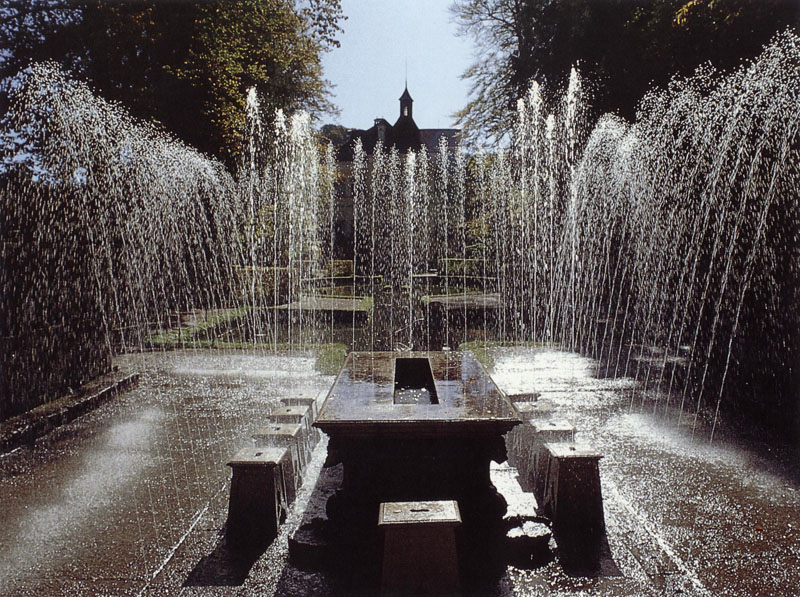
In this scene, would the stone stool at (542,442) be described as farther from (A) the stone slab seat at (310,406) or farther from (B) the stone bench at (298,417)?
(A) the stone slab seat at (310,406)

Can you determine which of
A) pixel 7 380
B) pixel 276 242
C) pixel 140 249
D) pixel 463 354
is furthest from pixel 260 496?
pixel 276 242

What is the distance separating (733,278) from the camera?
7.76 m

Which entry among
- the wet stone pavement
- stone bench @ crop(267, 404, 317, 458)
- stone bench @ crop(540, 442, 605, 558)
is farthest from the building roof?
stone bench @ crop(540, 442, 605, 558)

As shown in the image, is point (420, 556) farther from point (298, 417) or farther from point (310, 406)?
point (310, 406)

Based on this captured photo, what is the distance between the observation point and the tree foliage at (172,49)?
1454 centimetres

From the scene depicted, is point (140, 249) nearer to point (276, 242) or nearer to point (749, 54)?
point (276, 242)

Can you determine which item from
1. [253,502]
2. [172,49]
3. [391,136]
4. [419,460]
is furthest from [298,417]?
[391,136]

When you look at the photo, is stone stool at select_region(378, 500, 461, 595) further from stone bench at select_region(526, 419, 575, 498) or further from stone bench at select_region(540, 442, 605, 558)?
stone bench at select_region(526, 419, 575, 498)

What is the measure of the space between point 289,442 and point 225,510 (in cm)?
Result: 68

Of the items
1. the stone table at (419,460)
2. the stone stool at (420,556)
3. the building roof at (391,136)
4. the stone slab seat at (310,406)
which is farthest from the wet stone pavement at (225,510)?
the building roof at (391,136)

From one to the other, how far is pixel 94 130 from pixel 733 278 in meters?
12.4

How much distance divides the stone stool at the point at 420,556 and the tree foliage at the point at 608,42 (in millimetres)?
12524

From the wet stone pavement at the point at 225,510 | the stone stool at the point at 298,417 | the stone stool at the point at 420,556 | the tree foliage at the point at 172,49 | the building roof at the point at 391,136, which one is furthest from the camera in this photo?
the building roof at the point at 391,136

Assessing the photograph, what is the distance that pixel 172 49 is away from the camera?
1734cm
